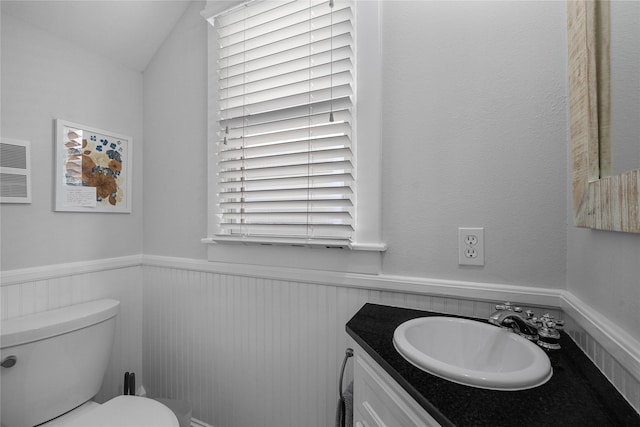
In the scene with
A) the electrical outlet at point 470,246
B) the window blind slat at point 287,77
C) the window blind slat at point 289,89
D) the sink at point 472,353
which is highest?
the window blind slat at point 287,77

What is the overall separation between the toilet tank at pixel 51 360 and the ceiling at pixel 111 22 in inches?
51.6

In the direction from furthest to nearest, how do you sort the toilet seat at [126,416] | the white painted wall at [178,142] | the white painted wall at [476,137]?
1. the white painted wall at [178,142]
2. the toilet seat at [126,416]
3. the white painted wall at [476,137]

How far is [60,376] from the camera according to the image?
1.20 metres

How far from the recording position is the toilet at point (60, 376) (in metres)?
1.09

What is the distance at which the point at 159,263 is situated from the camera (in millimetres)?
1715

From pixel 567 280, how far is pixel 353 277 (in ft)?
2.30

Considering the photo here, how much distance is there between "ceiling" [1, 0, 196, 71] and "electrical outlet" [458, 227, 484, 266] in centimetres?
186

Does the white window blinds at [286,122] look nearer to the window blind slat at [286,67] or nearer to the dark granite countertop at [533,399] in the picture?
the window blind slat at [286,67]

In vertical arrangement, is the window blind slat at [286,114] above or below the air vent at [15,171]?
above

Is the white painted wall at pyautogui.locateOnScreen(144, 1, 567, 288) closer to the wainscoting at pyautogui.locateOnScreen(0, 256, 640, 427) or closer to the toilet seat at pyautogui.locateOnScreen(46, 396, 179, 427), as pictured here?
the wainscoting at pyautogui.locateOnScreen(0, 256, 640, 427)

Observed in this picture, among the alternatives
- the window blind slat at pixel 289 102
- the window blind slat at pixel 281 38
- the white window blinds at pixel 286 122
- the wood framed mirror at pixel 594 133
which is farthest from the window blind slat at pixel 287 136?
the wood framed mirror at pixel 594 133

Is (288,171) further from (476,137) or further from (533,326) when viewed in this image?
(533,326)

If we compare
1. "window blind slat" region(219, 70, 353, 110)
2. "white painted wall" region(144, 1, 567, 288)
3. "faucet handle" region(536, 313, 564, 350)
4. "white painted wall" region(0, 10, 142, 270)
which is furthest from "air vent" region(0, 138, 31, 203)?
"faucet handle" region(536, 313, 564, 350)

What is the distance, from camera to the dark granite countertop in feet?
1.67
